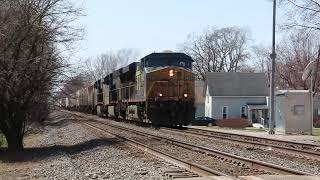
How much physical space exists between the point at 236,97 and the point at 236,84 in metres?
2.17

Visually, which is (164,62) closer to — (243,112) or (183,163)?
(183,163)

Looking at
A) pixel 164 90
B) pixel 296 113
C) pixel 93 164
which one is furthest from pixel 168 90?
pixel 93 164

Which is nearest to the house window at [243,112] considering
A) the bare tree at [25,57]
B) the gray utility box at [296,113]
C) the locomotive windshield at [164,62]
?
the locomotive windshield at [164,62]

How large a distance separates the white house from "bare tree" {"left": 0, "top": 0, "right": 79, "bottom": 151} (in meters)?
47.8

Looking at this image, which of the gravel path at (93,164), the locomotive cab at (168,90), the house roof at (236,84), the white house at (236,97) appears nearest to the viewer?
the gravel path at (93,164)

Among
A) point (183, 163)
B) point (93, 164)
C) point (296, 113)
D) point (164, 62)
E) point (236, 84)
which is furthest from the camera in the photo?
point (236, 84)

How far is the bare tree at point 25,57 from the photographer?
21500mm

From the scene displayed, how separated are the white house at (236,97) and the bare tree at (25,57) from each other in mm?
47750

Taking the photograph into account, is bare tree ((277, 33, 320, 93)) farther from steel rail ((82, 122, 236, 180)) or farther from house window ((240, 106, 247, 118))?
steel rail ((82, 122, 236, 180))

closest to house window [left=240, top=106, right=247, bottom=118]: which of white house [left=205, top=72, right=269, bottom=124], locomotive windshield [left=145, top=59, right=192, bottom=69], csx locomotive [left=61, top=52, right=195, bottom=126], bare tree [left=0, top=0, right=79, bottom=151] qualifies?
white house [left=205, top=72, right=269, bottom=124]

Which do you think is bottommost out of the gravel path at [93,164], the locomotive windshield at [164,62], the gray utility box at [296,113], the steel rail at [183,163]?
the gravel path at [93,164]

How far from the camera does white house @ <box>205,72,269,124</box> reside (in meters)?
70.6

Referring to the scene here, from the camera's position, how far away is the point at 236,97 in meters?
71.4

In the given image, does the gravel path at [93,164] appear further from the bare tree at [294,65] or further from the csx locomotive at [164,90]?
the bare tree at [294,65]
